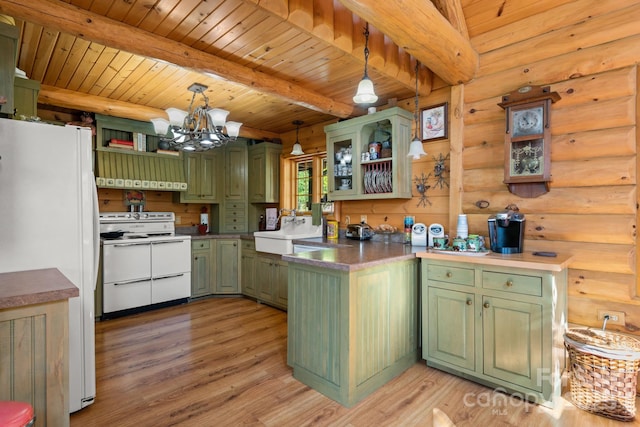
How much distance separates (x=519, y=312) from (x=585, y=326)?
63cm

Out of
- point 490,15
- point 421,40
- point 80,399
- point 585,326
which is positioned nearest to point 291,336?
point 80,399

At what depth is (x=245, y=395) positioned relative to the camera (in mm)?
2164

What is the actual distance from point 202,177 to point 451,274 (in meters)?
3.66

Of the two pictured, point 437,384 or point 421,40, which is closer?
point 421,40

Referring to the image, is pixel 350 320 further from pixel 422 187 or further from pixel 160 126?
pixel 160 126

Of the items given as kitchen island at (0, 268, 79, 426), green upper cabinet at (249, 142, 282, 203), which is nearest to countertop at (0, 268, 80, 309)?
kitchen island at (0, 268, 79, 426)

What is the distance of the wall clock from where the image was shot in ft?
7.54

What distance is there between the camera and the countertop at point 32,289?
1287mm

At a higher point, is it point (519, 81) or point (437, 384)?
point (519, 81)

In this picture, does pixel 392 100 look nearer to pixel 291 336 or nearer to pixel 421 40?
pixel 421 40

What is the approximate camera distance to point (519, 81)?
2.54m

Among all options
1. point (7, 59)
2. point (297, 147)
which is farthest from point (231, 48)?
point (297, 147)

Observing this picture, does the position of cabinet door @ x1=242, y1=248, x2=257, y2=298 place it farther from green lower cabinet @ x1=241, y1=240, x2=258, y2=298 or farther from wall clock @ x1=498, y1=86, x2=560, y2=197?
wall clock @ x1=498, y1=86, x2=560, y2=197

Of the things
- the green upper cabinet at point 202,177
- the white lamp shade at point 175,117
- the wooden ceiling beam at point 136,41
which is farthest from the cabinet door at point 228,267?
the wooden ceiling beam at point 136,41
